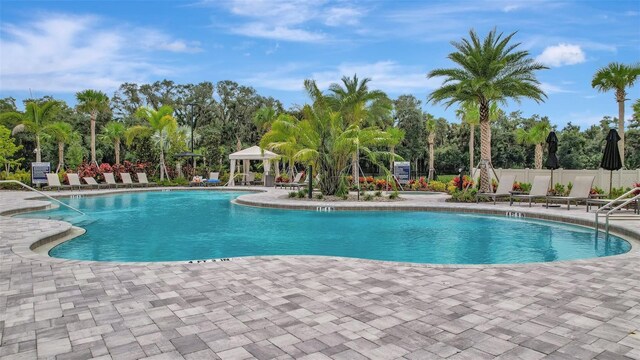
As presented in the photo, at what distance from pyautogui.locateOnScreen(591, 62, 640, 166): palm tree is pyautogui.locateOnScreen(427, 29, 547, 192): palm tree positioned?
278 inches

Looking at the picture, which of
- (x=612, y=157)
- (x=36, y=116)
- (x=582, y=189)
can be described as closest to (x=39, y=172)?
(x=36, y=116)

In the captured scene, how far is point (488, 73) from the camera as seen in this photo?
677 inches

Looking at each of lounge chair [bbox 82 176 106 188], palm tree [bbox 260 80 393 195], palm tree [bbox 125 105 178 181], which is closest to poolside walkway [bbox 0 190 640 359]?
palm tree [bbox 260 80 393 195]

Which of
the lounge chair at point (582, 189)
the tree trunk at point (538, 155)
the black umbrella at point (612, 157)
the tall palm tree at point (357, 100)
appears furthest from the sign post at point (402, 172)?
the tree trunk at point (538, 155)

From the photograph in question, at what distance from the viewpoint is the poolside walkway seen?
340 cm

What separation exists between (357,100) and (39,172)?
16990 millimetres

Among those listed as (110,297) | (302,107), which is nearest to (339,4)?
(302,107)

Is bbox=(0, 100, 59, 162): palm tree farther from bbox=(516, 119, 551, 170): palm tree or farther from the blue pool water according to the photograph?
bbox=(516, 119, 551, 170): palm tree

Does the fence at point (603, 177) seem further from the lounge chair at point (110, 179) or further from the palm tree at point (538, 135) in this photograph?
the lounge chair at point (110, 179)

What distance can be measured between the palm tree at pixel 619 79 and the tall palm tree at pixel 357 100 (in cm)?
1070

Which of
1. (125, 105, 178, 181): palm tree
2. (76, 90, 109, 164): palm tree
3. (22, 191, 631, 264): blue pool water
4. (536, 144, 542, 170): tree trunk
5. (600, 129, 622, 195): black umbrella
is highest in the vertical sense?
(76, 90, 109, 164): palm tree

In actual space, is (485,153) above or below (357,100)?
below

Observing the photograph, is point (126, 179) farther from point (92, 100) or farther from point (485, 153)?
point (485, 153)

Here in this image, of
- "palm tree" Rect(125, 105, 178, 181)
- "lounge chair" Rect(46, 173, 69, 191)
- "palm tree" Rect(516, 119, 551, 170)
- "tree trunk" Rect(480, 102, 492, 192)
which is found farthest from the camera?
"palm tree" Rect(516, 119, 551, 170)
